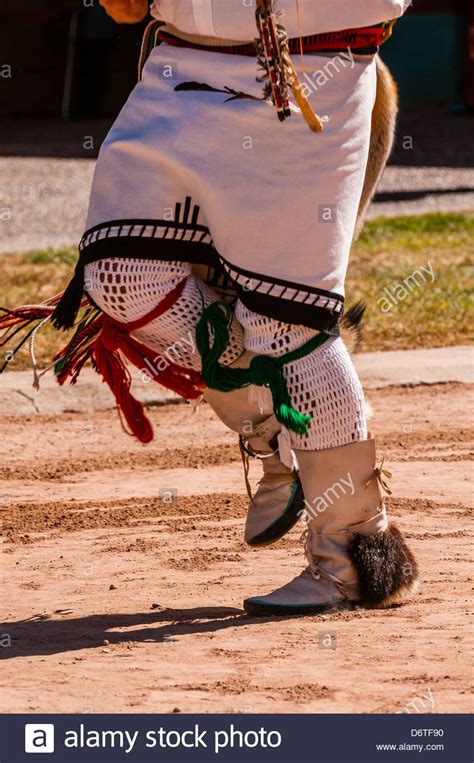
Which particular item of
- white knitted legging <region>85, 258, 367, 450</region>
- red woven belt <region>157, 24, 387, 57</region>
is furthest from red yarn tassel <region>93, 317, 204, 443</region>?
red woven belt <region>157, 24, 387, 57</region>

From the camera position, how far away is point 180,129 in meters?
3.29

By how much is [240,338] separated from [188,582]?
70 centimetres

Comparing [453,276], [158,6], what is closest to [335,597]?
[158,6]

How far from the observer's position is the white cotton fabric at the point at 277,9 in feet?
10.6

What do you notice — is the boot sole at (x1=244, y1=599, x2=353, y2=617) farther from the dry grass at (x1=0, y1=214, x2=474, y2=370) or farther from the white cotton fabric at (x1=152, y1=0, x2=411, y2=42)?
the dry grass at (x1=0, y1=214, x2=474, y2=370)

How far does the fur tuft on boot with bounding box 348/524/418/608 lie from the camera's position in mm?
3443

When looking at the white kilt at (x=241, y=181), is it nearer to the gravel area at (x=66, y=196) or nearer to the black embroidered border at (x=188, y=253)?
the black embroidered border at (x=188, y=253)

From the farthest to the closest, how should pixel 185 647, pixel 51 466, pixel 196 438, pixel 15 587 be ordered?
pixel 196 438 → pixel 51 466 → pixel 15 587 → pixel 185 647

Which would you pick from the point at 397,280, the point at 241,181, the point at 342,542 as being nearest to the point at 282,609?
the point at 342,542

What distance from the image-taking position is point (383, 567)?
346cm

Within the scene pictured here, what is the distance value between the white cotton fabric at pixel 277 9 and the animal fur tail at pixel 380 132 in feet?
1.19

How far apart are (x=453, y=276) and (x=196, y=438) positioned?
2904mm

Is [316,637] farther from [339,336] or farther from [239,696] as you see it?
[339,336]

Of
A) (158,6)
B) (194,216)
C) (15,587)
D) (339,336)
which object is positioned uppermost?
(158,6)
